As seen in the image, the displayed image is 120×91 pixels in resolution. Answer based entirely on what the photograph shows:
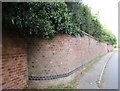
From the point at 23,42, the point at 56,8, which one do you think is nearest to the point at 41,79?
the point at 23,42

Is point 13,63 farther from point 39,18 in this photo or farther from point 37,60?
point 37,60

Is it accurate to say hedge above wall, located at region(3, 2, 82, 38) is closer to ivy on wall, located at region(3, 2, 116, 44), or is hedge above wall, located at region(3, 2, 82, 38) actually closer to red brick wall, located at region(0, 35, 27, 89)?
ivy on wall, located at region(3, 2, 116, 44)

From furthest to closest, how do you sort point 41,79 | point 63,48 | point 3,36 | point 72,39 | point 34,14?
point 72,39 → point 63,48 → point 41,79 → point 34,14 → point 3,36

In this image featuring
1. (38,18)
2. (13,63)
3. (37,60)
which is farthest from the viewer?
(37,60)

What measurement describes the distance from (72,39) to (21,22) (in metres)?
4.83

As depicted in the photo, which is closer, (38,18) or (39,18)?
(38,18)

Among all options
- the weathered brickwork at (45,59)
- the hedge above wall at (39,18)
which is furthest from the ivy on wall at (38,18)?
the weathered brickwork at (45,59)

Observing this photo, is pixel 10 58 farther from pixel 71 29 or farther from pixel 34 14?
pixel 71 29

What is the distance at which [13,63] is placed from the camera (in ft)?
30.3

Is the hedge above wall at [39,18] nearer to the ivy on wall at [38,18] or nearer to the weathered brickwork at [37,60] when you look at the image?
the ivy on wall at [38,18]

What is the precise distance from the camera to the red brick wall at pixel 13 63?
8.62 m

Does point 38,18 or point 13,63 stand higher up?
point 38,18

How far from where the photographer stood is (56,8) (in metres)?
11.0

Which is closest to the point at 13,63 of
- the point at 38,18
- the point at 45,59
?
the point at 38,18
